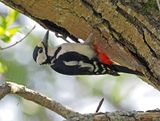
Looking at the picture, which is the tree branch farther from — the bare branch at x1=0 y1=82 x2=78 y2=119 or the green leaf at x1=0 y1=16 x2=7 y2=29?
the green leaf at x1=0 y1=16 x2=7 y2=29

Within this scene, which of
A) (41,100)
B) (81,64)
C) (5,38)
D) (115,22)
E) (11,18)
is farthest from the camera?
(81,64)

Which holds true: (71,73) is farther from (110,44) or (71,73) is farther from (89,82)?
(89,82)

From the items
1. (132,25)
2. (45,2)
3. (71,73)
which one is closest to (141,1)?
(132,25)

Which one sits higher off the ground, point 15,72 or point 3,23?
point 3,23

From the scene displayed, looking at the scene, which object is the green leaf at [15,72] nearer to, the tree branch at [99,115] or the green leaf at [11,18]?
the green leaf at [11,18]

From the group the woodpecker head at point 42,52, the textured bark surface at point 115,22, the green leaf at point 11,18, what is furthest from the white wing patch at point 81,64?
the textured bark surface at point 115,22

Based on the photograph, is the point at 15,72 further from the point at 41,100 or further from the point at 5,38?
the point at 41,100

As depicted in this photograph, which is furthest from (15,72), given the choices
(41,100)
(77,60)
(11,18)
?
(41,100)
